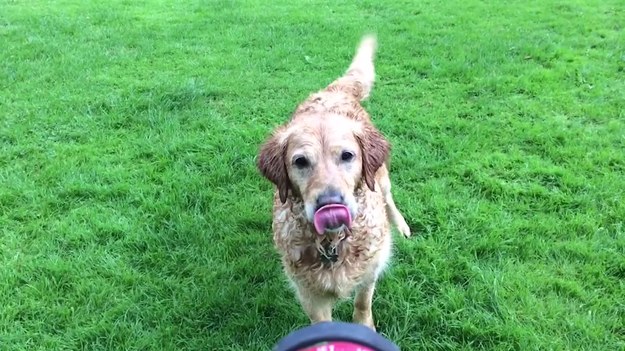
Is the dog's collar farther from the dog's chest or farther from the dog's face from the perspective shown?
the dog's face

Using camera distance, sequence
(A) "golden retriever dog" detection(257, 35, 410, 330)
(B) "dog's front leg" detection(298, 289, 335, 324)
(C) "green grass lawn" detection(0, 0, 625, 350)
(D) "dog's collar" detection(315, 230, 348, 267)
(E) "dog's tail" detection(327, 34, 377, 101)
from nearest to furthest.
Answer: (A) "golden retriever dog" detection(257, 35, 410, 330), (D) "dog's collar" detection(315, 230, 348, 267), (B) "dog's front leg" detection(298, 289, 335, 324), (C) "green grass lawn" detection(0, 0, 625, 350), (E) "dog's tail" detection(327, 34, 377, 101)

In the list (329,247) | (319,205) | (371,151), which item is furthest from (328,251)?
(371,151)

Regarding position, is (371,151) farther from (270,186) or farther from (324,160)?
(270,186)

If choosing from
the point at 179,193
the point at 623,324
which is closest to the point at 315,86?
the point at 179,193

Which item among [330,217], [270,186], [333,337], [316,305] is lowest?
[270,186]

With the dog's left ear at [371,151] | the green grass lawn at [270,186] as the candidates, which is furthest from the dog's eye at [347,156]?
the green grass lawn at [270,186]

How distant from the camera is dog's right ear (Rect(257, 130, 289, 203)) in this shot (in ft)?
9.41

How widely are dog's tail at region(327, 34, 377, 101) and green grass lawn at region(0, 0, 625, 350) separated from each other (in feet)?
2.42

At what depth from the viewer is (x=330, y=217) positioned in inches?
96.5

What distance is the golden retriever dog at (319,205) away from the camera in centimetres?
266

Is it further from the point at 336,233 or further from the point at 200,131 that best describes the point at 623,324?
the point at 200,131

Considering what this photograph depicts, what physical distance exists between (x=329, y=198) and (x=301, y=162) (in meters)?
0.29

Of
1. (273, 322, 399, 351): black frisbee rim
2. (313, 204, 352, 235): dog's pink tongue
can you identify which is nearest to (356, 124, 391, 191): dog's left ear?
(313, 204, 352, 235): dog's pink tongue

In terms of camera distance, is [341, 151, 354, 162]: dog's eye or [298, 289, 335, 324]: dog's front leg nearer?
[341, 151, 354, 162]: dog's eye
